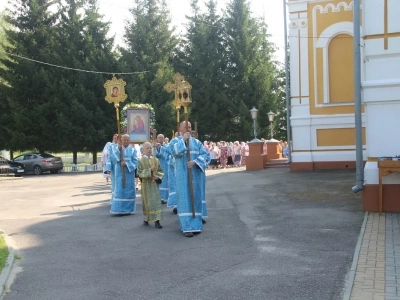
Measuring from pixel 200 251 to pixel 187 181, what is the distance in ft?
6.33

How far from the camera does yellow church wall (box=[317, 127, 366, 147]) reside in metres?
21.4

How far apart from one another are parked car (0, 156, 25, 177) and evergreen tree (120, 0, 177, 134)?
10.4 m

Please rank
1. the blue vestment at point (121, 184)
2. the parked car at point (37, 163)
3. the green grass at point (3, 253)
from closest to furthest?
the green grass at point (3, 253)
the blue vestment at point (121, 184)
the parked car at point (37, 163)

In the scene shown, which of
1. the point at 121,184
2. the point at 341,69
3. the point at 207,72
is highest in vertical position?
the point at 207,72

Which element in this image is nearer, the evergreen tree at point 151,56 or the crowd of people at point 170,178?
the crowd of people at point 170,178

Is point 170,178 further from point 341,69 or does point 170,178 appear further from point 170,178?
point 341,69

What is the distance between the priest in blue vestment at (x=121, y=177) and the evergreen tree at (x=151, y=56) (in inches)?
1181

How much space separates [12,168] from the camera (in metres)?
35.7

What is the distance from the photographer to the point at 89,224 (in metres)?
11.5

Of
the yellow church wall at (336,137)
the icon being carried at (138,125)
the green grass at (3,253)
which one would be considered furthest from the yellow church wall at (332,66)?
the green grass at (3,253)

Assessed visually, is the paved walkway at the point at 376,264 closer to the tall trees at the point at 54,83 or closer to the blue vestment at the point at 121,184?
the blue vestment at the point at 121,184

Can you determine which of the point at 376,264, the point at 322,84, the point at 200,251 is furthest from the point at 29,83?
the point at 376,264

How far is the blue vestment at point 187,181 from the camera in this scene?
31.7ft

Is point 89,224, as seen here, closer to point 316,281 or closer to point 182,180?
point 182,180
